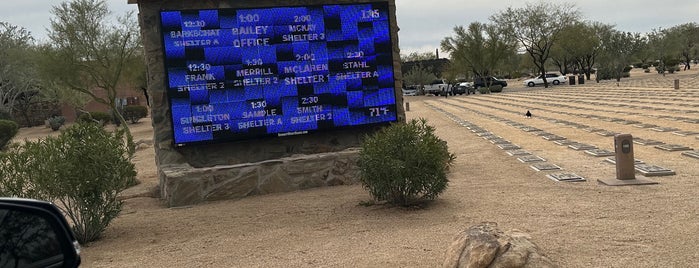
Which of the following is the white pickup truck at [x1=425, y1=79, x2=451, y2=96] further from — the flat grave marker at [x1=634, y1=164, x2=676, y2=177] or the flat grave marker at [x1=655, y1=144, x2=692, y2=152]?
the flat grave marker at [x1=634, y1=164, x2=676, y2=177]

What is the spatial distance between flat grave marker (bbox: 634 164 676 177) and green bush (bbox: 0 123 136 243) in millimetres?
7630

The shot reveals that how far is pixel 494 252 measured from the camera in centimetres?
443

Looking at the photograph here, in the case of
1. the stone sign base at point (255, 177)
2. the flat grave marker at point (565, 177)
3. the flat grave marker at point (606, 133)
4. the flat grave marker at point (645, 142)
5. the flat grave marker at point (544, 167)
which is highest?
the stone sign base at point (255, 177)

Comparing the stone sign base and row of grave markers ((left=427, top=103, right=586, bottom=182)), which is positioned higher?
the stone sign base

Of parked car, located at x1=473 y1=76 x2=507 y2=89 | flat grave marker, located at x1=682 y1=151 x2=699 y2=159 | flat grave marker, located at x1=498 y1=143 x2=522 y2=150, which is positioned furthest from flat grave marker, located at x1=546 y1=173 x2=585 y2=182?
parked car, located at x1=473 y1=76 x2=507 y2=89

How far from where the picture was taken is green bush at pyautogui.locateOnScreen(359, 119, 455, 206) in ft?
25.0

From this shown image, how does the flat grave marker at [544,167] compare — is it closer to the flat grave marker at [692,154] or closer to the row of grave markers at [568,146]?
the row of grave markers at [568,146]

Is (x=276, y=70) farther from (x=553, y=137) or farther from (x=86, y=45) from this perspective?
(x=86, y=45)

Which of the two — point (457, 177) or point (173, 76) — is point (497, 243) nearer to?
point (457, 177)

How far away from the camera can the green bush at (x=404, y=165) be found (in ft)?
25.0

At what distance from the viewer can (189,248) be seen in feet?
21.2

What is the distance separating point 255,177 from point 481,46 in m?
59.1

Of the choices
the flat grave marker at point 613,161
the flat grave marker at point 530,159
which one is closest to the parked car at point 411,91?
the flat grave marker at point 530,159

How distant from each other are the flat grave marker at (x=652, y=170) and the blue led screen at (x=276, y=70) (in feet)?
14.2
